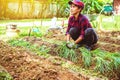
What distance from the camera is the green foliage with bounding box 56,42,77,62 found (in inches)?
226

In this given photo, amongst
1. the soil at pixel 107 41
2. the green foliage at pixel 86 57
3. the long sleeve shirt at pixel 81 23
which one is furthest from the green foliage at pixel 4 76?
the soil at pixel 107 41

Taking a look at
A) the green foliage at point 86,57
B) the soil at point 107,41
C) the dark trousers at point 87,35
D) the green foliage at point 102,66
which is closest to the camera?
the green foliage at point 102,66

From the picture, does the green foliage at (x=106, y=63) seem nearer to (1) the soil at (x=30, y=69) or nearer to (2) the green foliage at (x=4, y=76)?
(1) the soil at (x=30, y=69)

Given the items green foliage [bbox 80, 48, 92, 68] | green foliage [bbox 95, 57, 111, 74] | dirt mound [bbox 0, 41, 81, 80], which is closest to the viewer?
dirt mound [bbox 0, 41, 81, 80]

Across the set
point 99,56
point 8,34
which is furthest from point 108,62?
point 8,34

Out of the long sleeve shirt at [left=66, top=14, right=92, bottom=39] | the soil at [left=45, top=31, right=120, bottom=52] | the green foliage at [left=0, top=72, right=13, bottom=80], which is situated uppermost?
the long sleeve shirt at [left=66, top=14, right=92, bottom=39]

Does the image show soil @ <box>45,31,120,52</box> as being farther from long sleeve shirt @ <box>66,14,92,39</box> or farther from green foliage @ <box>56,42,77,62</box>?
green foliage @ <box>56,42,77,62</box>

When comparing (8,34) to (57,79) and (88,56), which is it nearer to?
(88,56)

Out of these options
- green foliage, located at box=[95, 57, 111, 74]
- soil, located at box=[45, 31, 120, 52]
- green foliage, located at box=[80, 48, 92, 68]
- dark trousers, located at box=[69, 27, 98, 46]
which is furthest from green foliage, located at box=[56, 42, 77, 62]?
soil, located at box=[45, 31, 120, 52]

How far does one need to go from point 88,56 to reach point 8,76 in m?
1.91

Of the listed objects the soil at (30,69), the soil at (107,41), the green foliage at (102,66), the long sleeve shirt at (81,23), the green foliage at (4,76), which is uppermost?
the long sleeve shirt at (81,23)

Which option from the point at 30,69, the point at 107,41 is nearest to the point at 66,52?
the point at 30,69

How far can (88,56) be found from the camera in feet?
18.1

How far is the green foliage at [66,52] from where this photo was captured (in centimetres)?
575
